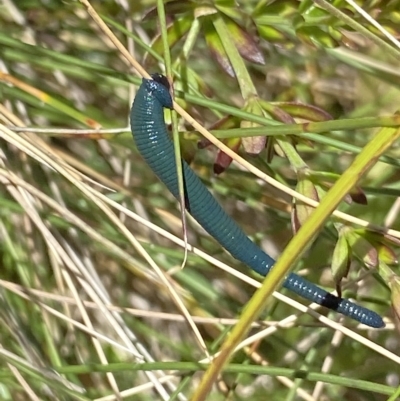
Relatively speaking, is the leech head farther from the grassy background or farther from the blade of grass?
the blade of grass

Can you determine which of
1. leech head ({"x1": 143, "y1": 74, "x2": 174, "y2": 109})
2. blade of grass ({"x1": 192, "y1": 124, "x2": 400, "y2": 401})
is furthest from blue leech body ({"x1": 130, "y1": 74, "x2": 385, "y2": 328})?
blade of grass ({"x1": 192, "y1": 124, "x2": 400, "y2": 401})

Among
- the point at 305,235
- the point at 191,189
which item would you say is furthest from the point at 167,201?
the point at 305,235

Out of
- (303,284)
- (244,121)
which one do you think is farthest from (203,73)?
(303,284)

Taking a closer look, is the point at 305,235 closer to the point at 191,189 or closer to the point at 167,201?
the point at 191,189

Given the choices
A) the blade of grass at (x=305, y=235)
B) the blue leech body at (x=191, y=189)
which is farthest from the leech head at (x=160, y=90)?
the blade of grass at (x=305, y=235)

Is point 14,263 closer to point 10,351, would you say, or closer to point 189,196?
point 10,351
